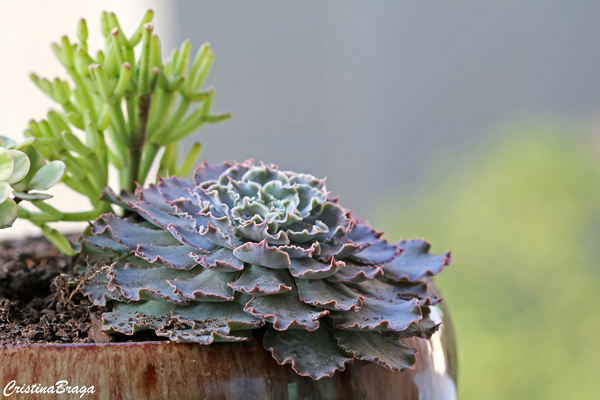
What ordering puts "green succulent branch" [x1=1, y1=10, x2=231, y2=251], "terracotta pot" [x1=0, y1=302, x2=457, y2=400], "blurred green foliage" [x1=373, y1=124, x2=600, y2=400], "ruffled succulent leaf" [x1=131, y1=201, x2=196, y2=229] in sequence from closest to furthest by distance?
"terracotta pot" [x1=0, y1=302, x2=457, y2=400], "ruffled succulent leaf" [x1=131, y1=201, x2=196, y2=229], "green succulent branch" [x1=1, y1=10, x2=231, y2=251], "blurred green foliage" [x1=373, y1=124, x2=600, y2=400]

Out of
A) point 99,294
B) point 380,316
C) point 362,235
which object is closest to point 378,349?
point 380,316

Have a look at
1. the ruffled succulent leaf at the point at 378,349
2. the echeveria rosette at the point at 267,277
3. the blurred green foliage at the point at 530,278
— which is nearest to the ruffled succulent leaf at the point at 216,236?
the echeveria rosette at the point at 267,277

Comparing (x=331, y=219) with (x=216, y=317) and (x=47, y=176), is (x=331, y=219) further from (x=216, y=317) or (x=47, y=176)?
(x=47, y=176)

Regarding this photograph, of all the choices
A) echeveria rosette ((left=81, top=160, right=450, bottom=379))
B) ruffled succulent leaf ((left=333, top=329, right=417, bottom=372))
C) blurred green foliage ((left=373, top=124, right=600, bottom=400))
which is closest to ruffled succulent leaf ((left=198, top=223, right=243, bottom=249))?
echeveria rosette ((left=81, top=160, right=450, bottom=379))

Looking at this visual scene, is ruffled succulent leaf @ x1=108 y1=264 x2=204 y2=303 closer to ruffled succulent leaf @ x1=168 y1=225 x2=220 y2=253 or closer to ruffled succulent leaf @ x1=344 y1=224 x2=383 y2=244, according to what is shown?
ruffled succulent leaf @ x1=168 y1=225 x2=220 y2=253

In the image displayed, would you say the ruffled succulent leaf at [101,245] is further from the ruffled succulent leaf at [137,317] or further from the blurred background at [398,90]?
the blurred background at [398,90]
